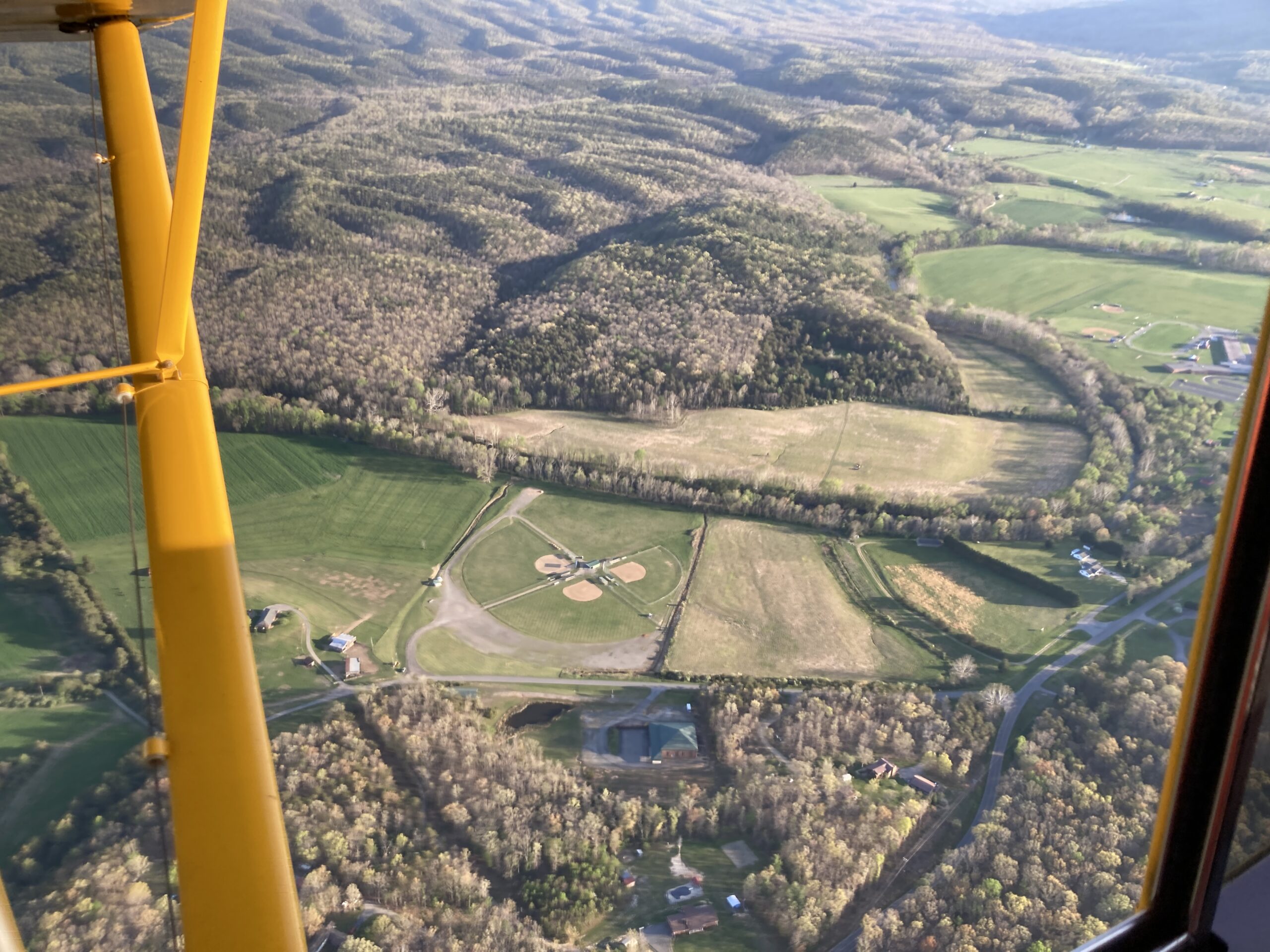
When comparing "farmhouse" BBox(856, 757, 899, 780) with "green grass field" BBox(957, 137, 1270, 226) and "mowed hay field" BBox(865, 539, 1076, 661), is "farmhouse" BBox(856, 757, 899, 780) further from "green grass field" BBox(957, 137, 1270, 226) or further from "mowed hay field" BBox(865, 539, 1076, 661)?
"green grass field" BBox(957, 137, 1270, 226)

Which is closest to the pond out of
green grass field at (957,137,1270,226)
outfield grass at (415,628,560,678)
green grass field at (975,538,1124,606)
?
outfield grass at (415,628,560,678)

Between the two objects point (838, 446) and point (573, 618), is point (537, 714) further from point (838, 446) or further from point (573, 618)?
point (838, 446)

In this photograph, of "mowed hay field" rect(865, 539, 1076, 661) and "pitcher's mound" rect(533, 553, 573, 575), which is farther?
"pitcher's mound" rect(533, 553, 573, 575)

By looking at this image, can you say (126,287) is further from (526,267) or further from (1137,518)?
(526,267)

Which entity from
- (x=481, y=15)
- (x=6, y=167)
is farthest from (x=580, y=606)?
(x=481, y=15)

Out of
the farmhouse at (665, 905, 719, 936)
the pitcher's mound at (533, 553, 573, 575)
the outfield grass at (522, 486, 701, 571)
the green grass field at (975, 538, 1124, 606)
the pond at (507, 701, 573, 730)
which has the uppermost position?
the green grass field at (975, 538, 1124, 606)

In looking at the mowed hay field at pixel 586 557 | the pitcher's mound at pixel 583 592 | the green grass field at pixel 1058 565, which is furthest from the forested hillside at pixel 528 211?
the pitcher's mound at pixel 583 592
